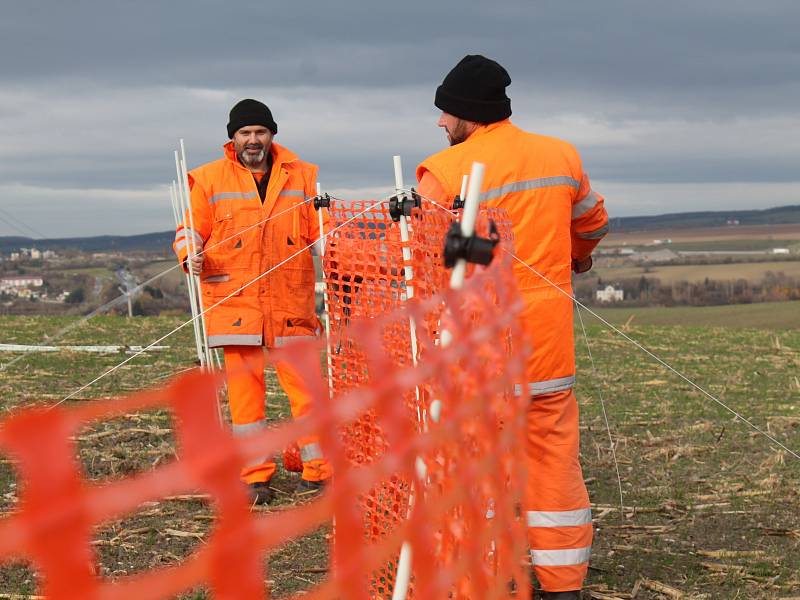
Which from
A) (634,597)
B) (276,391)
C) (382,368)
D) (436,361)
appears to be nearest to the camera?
(382,368)

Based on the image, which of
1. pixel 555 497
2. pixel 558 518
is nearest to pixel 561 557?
pixel 558 518

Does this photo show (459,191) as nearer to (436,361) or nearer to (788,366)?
(436,361)

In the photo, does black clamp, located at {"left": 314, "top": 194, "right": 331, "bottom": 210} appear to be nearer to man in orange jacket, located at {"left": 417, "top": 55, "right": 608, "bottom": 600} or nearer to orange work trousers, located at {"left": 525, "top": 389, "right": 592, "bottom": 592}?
man in orange jacket, located at {"left": 417, "top": 55, "right": 608, "bottom": 600}

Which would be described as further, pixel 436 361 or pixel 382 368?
pixel 436 361

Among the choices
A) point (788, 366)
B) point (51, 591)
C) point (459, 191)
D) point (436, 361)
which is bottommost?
point (788, 366)

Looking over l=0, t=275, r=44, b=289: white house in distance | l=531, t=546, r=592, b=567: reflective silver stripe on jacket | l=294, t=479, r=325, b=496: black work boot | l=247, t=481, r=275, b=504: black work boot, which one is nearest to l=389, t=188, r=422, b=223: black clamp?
l=531, t=546, r=592, b=567: reflective silver stripe on jacket

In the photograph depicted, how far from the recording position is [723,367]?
1459 centimetres

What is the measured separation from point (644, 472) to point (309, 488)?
2595mm

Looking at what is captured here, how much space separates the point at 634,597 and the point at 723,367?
944cm

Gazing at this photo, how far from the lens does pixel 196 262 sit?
283 inches

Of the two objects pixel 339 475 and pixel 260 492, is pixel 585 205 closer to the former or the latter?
pixel 260 492

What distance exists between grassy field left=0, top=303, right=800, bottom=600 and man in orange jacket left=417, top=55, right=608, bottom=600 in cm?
59

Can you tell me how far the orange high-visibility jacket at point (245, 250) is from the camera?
7340mm

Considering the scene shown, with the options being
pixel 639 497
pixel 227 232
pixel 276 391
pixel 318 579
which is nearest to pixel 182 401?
pixel 318 579
